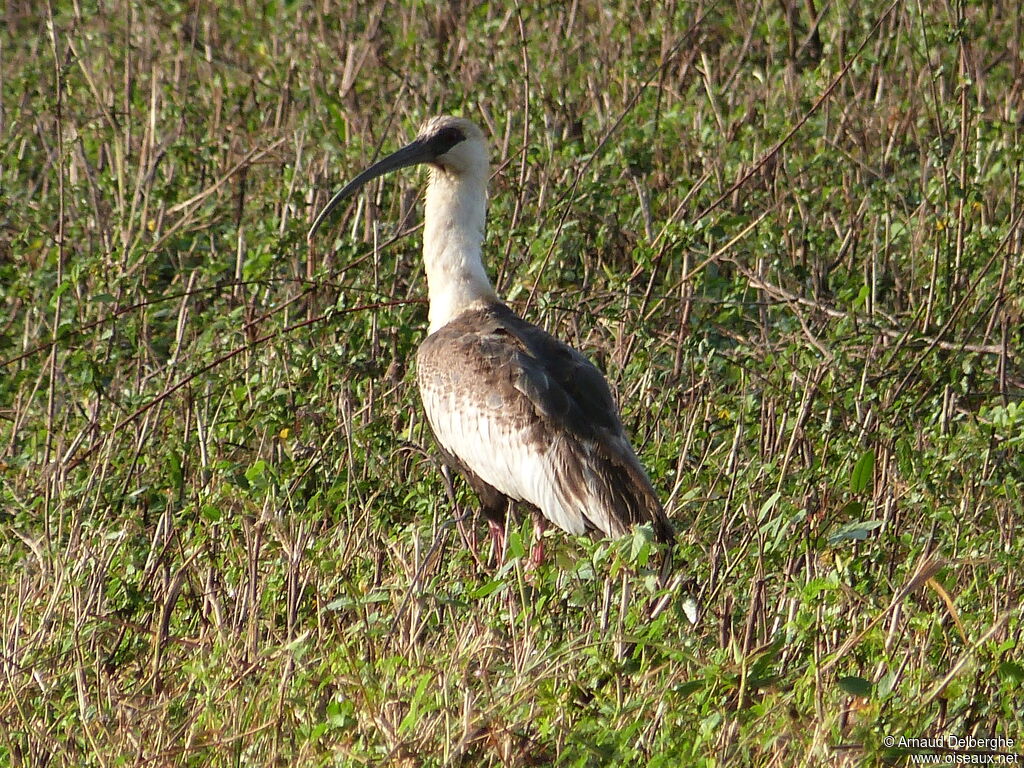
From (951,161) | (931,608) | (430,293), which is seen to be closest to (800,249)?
(951,161)

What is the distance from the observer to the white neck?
18.1 ft

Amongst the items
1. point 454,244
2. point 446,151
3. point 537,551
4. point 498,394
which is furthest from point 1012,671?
point 446,151

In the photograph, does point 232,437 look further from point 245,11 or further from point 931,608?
point 245,11

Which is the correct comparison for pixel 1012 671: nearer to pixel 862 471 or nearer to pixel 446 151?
pixel 862 471

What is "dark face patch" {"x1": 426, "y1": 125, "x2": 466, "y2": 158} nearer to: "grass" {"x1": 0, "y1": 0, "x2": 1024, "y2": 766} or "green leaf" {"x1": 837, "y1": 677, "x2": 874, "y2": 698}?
"grass" {"x1": 0, "y1": 0, "x2": 1024, "y2": 766}

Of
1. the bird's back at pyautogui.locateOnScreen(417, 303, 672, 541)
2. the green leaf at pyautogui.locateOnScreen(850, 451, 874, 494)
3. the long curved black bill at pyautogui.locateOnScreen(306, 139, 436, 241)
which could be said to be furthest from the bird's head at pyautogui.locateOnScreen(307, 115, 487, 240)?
the green leaf at pyautogui.locateOnScreen(850, 451, 874, 494)

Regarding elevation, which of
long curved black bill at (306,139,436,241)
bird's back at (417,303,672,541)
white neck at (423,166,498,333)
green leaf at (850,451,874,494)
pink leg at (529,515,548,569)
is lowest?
pink leg at (529,515,548,569)

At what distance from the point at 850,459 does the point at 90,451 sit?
229 cm

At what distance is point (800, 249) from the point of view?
21.1 feet

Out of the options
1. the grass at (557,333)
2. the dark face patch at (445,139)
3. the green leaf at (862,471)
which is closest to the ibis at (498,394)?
Result: the dark face patch at (445,139)

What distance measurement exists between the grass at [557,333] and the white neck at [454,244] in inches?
8.3

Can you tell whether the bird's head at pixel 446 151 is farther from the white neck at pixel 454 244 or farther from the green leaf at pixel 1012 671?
the green leaf at pixel 1012 671

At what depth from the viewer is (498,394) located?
5074mm

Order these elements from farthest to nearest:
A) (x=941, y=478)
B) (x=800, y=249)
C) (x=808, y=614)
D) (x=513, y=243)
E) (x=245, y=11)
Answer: (x=245, y=11) < (x=800, y=249) < (x=513, y=243) < (x=941, y=478) < (x=808, y=614)
